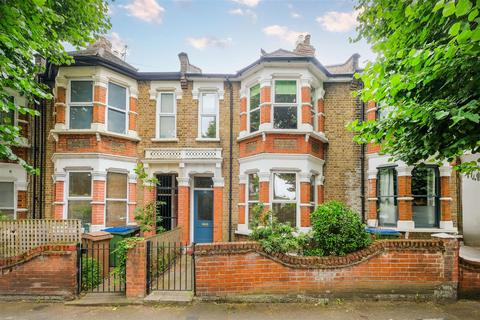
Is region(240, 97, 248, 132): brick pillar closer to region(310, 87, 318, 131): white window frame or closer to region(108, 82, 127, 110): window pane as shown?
region(310, 87, 318, 131): white window frame

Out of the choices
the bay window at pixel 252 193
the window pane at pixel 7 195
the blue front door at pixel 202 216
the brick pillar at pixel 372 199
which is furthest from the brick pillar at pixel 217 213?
the window pane at pixel 7 195

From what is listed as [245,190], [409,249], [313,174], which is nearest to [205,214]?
[245,190]

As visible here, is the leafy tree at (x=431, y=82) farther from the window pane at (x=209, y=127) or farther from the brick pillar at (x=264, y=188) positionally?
the window pane at (x=209, y=127)

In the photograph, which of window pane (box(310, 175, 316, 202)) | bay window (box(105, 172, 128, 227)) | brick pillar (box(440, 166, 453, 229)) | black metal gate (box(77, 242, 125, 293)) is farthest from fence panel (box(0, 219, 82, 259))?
brick pillar (box(440, 166, 453, 229))

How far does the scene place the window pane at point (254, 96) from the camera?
9.77 metres

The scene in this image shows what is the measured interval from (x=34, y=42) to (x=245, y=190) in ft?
23.9

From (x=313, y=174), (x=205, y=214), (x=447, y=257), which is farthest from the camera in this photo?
(x=205, y=214)

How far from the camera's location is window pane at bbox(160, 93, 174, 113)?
10.5 metres

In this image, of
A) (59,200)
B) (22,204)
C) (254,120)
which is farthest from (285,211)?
(22,204)

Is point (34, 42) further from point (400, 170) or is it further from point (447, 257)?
point (400, 170)

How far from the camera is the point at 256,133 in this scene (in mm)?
9203

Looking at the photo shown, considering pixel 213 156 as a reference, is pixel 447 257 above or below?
below

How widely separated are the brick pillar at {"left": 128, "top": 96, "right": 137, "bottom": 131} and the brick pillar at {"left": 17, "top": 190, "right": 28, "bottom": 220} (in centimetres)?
456

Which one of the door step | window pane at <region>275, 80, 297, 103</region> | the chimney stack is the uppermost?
the chimney stack
